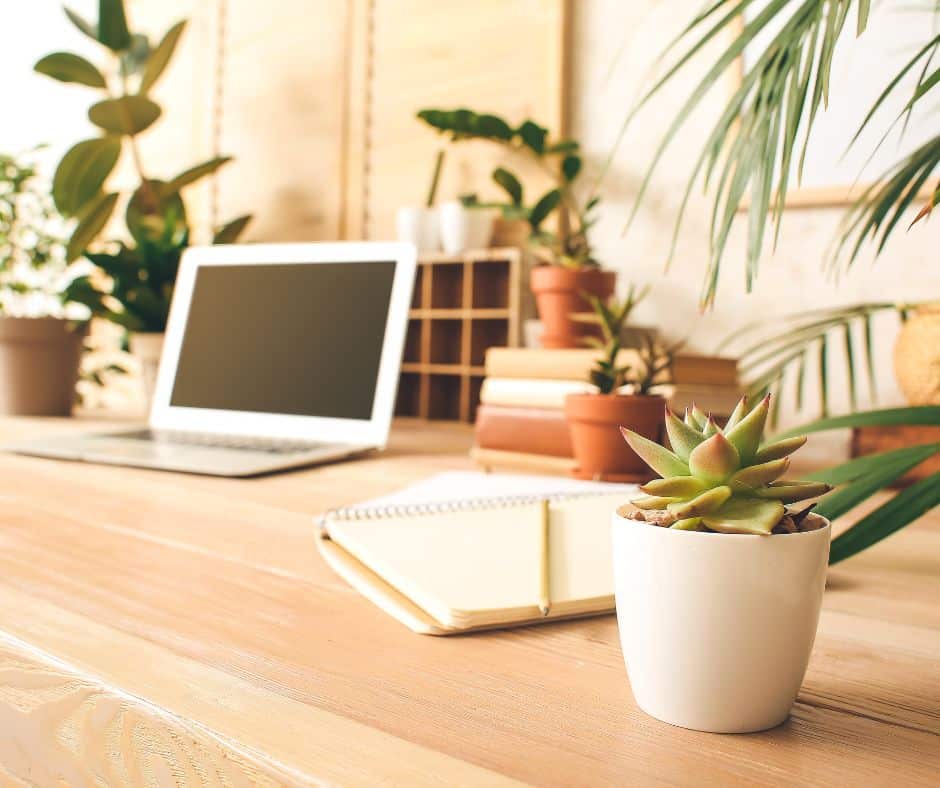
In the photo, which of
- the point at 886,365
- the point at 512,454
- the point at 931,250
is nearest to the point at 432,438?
the point at 512,454

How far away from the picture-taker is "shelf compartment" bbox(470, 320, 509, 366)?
5.80ft

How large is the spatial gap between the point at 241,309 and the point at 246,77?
124cm

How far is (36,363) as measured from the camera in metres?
1.70

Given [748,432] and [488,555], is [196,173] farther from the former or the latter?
[748,432]

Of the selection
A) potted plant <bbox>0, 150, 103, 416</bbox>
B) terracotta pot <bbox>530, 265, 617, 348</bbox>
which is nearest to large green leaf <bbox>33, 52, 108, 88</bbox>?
potted plant <bbox>0, 150, 103, 416</bbox>

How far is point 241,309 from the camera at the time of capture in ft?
4.50

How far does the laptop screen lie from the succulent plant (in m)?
0.89

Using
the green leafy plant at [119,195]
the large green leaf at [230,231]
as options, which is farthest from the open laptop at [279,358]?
the large green leaf at [230,231]

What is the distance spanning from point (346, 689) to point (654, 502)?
0.56ft

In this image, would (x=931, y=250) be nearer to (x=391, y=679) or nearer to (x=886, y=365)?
(x=886, y=365)

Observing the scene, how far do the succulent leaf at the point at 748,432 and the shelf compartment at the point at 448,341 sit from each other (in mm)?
1502

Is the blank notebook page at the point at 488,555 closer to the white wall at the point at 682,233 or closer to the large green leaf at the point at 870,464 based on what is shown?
the large green leaf at the point at 870,464

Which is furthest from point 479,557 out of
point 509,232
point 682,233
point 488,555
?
point 509,232

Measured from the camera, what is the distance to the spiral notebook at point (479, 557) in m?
0.50
